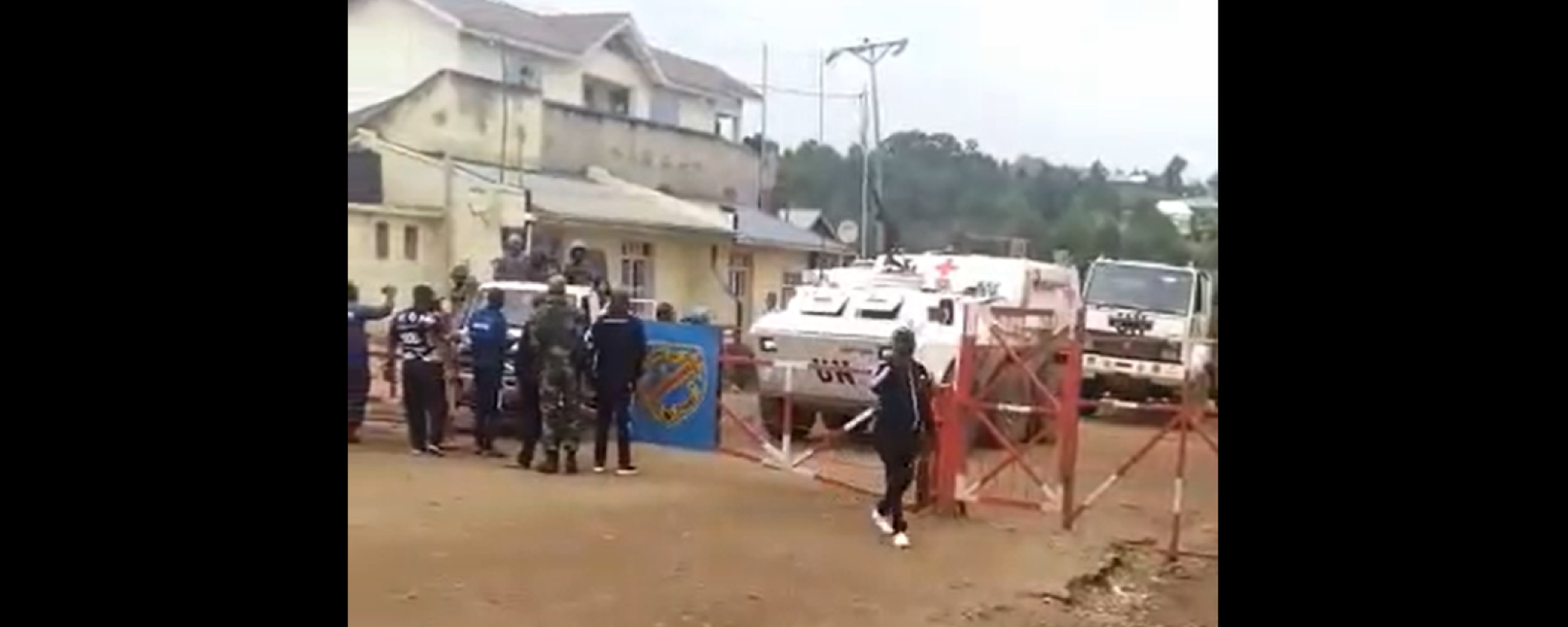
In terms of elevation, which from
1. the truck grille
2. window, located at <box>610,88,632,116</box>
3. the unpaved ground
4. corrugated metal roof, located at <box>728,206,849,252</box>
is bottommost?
the unpaved ground

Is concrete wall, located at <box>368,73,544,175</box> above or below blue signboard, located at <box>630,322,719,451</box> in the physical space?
above

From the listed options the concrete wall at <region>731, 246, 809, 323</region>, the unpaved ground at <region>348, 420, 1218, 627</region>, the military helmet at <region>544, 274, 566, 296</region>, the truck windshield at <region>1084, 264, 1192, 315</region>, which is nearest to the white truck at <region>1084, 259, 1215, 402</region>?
the truck windshield at <region>1084, 264, 1192, 315</region>

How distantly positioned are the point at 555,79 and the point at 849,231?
1.43 feet

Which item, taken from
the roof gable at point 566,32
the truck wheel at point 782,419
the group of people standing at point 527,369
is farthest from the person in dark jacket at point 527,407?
the roof gable at point 566,32

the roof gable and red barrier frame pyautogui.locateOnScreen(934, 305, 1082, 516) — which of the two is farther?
red barrier frame pyautogui.locateOnScreen(934, 305, 1082, 516)

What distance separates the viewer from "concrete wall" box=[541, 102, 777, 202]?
2234mm

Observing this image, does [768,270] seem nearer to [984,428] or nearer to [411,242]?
[984,428]

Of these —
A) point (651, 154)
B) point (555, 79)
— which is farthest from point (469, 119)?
point (651, 154)

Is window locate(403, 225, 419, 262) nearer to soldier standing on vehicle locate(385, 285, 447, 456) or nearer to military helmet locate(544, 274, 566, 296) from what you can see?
soldier standing on vehicle locate(385, 285, 447, 456)

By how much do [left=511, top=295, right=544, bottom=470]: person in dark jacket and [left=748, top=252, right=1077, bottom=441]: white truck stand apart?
0.31m

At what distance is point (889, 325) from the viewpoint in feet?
7.57

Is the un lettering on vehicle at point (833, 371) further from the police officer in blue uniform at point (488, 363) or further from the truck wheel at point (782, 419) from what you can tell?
the police officer in blue uniform at point (488, 363)
